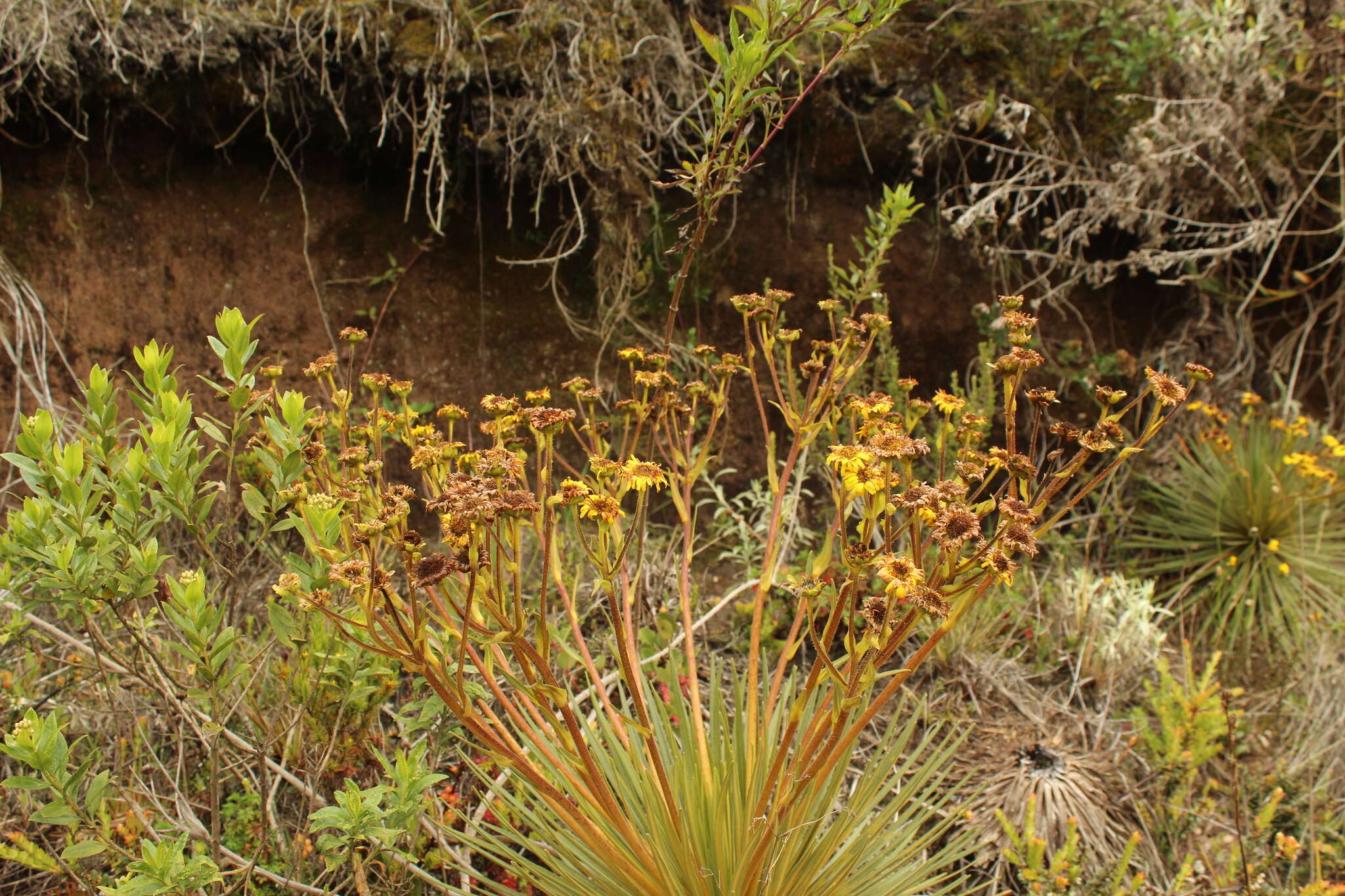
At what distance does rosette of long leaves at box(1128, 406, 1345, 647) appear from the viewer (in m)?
3.22

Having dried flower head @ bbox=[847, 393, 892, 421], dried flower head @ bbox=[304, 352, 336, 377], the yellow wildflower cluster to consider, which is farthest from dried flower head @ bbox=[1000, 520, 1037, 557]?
the yellow wildflower cluster

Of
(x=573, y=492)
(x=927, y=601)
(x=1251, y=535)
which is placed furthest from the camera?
(x=1251, y=535)

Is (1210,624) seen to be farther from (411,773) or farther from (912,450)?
(411,773)

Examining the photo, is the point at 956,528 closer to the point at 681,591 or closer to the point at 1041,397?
the point at 1041,397

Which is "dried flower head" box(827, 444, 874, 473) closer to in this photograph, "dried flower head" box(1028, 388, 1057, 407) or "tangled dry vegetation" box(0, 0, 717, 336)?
"dried flower head" box(1028, 388, 1057, 407)

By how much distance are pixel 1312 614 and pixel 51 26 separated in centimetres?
455

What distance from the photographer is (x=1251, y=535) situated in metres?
3.42

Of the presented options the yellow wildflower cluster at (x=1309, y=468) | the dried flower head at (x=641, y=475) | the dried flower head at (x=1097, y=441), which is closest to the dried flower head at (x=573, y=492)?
the dried flower head at (x=641, y=475)

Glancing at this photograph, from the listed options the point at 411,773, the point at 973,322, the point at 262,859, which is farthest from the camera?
the point at 973,322

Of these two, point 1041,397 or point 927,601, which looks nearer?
point 927,601

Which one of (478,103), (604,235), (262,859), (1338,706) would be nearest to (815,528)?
(604,235)

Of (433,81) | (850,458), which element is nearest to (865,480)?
(850,458)

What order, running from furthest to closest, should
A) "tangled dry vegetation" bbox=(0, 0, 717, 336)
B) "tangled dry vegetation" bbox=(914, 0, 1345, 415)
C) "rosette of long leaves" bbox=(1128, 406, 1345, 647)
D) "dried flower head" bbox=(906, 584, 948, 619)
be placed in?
1. "tangled dry vegetation" bbox=(914, 0, 1345, 415)
2. "rosette of long leaves" bbox=(1128, 406, 1345, 647)
3. "tangled dry vegetation" bbox=(0, 0, 717, 336)
4. "dried flower head" bbox=(906, 584, 948, 619)

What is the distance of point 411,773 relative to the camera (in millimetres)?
1361
